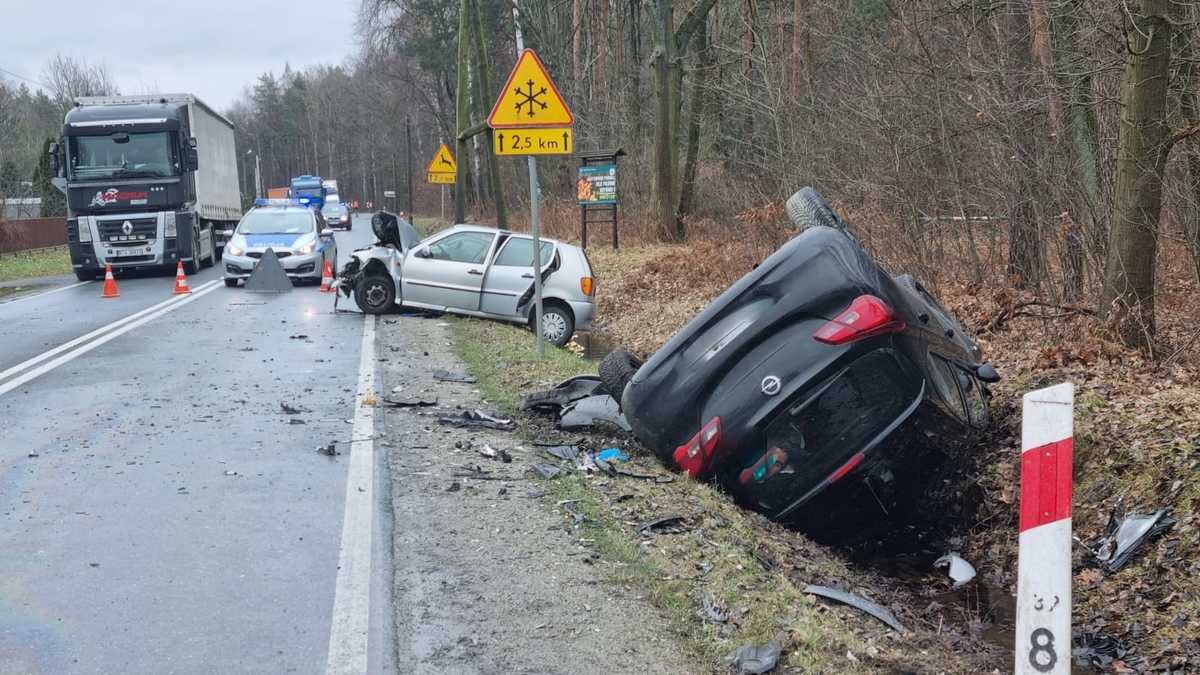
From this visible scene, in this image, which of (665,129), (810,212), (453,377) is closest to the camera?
(810,212)

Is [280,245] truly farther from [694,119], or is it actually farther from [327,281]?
[694,119]

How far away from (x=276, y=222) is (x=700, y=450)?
1922cm

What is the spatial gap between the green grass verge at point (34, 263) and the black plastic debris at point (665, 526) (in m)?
29.0

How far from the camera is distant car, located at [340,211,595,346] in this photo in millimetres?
16219

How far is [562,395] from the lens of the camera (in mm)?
9430

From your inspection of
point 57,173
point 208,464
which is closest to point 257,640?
point 208,464

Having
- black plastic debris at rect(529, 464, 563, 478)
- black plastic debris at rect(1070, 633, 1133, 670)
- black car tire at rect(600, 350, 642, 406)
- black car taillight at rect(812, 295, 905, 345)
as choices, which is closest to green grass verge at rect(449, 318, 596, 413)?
black car tire at rect(600, 350, 642, 406)

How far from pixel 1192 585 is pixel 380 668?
385 cm

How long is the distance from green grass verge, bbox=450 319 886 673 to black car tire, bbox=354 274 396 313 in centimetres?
1065

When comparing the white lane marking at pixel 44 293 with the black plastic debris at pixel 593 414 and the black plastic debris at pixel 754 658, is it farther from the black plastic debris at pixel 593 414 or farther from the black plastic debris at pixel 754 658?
the black plastic debris at pixel 754 658

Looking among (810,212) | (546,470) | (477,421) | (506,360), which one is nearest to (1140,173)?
(810,212)

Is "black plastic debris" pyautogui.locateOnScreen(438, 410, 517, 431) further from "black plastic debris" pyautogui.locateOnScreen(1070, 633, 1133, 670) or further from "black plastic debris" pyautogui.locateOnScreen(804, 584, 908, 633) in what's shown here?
"black plastic debris" pyautogui.locateOnScreen(1070, 633, 1133, 670)

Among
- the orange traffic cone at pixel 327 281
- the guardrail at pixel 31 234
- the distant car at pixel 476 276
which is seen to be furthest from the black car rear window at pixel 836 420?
the guardrail at pixel 31 234

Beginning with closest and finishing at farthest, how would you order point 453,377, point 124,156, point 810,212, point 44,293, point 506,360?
1. point 810,212
2. point 453,377
3. point 506,360
4. point 44,293
5. point 124,156
